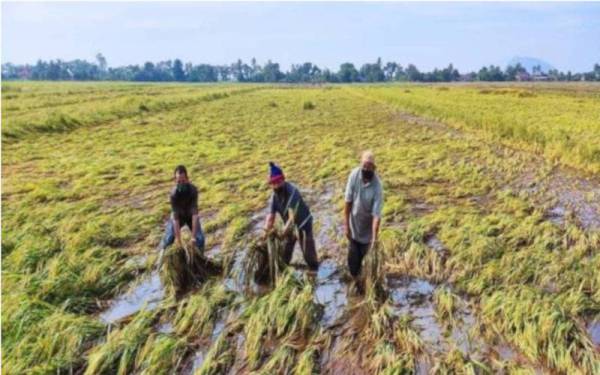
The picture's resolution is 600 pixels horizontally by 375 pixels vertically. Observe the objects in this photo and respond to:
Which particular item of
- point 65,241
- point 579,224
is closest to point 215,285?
point 65,241

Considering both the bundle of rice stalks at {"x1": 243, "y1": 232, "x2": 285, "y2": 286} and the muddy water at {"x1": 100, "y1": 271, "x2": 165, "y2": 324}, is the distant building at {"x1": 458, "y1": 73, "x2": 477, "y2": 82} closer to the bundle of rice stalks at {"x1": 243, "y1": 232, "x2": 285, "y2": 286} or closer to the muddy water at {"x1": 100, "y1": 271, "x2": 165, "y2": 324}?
the bundle of rice stalks at {"x1": 243, "y1": 232, "x2": 285, "y2": 286}

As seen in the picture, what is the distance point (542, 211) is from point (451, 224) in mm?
1915

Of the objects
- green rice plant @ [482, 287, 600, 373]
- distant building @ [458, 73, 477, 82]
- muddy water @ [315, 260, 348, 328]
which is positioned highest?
distant building @ [458, 73, 477, 82]

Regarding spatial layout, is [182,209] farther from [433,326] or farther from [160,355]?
[433,326]

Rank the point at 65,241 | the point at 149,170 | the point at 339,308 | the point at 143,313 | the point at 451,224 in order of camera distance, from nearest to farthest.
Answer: the point at 143,313
the point at 339,308
the point at 65,241
the point at 451,224
the point at 149,170

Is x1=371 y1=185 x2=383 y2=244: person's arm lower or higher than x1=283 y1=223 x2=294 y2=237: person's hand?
higher

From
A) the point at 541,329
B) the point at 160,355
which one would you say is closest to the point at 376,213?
the point at 541,329

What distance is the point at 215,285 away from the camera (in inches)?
216

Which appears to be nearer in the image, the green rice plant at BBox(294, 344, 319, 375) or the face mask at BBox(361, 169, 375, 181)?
the green rice plant at BBox(294, 344, 319, 375)

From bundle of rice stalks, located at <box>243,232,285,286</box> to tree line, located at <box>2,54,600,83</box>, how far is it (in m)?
128

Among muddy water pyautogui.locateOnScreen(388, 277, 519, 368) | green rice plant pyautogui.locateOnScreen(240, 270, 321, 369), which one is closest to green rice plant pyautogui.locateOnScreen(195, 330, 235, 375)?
green rice plant pyautogui.locateOnScreen(240, 270, 321, 369)

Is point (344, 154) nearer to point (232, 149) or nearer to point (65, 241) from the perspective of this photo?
point (232, 149)

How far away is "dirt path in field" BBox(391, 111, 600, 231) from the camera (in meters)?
8.39

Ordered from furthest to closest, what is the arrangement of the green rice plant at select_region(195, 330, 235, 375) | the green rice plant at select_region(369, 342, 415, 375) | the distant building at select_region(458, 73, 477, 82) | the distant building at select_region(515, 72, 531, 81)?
the distant building at select_region(458, 73, 477, 82) < the distant building at select_region(515, 72, 531, 81) < the green rice plant at select_region(195, 330, 235, 375) < the green rice plant at select_region(369, 342, 415, 375)
